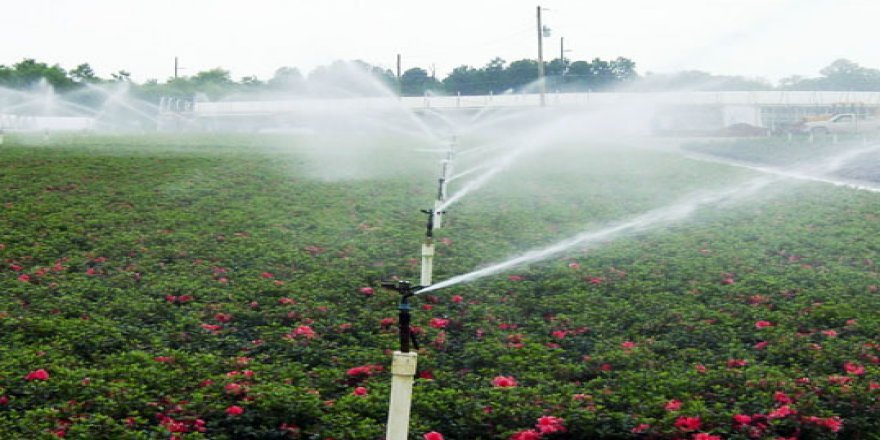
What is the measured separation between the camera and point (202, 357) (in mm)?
8992

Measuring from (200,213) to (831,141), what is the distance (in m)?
37.6

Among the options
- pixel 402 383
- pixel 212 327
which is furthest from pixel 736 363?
pixel 212 327

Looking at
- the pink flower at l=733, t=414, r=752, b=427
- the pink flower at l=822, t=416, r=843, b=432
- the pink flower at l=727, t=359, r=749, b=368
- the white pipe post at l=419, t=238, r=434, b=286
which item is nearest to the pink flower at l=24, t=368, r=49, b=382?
the white pipe post at l=419, t=238, r=434, b=286

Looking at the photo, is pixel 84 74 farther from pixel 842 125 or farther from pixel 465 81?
pixel 842 125

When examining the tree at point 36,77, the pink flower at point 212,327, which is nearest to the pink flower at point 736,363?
the pink flower at point 212,327

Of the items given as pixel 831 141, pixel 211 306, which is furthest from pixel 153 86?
pixel 211 306

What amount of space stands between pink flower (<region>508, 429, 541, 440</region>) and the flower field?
3cm

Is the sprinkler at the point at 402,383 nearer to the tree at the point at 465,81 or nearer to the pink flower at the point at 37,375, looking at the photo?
the pink flower at the point at 37,375

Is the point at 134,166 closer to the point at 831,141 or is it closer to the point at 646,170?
the point at 646,170

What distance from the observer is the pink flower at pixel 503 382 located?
27.6ft

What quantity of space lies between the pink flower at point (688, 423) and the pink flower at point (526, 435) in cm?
108

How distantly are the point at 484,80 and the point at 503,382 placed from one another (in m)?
112

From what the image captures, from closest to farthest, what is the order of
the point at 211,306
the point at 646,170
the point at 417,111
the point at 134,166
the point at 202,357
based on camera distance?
the point at 202,357 → the point at 211,306 → the point at 134,166 → the point at 646,170 → the point at 417,111

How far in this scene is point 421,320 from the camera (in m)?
10.8
